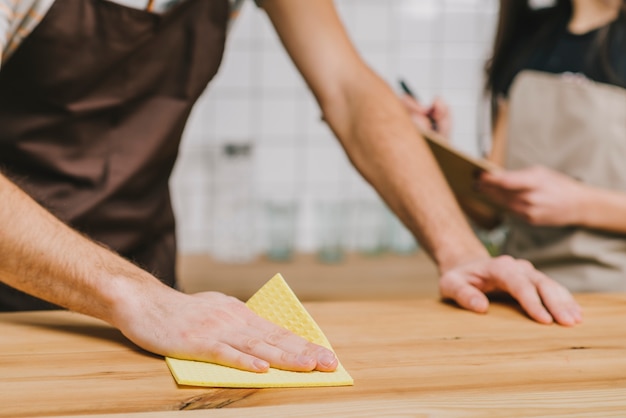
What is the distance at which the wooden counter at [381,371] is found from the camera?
634 mm

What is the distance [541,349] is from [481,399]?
7.0 inches

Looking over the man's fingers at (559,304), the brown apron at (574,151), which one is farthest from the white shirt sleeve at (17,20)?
the brown apron at (574,151)

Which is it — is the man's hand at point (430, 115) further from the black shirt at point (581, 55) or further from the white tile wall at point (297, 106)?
the white tile wall at point (297, 106)

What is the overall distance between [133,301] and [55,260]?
0.34 ft

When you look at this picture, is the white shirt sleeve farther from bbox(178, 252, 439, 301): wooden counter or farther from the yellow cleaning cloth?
bbox(178, 252, 439, 301): wooden counter

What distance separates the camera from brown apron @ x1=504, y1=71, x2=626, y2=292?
1421mm

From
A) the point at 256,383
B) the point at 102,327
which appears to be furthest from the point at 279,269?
the point at 256,383

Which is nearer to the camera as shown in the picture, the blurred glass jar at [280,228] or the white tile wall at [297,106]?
the blurred glass jar at [280,228]

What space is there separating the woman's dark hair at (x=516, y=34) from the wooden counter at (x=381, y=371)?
2.75ft

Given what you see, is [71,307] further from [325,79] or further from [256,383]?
[325,79]

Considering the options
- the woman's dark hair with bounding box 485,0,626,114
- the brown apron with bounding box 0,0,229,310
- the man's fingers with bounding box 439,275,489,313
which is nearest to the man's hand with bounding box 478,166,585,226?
the woman's dark hair with bounding box 485,0,626,114

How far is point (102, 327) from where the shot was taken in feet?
2.84

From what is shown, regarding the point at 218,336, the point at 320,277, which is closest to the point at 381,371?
the point at 218,336

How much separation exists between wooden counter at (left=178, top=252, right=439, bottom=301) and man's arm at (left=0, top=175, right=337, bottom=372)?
115cm
